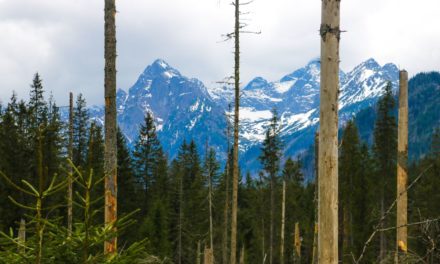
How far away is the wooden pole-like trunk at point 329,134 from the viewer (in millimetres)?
5324

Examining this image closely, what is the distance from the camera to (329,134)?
17.7ft

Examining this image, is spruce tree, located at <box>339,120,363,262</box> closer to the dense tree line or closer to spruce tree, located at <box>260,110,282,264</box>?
the dense tree line

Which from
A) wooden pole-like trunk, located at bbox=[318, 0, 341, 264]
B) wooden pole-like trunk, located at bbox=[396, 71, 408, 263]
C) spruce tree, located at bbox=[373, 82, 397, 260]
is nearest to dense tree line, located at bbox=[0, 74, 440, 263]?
spruce tree, located at bbox=[373, 82, 397, 260]

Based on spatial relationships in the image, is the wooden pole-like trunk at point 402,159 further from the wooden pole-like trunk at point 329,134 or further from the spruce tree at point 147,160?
the spruce tree at point 147,160

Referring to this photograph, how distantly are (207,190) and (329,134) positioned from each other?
128 feet

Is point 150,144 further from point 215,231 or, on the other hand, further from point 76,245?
point 76,245

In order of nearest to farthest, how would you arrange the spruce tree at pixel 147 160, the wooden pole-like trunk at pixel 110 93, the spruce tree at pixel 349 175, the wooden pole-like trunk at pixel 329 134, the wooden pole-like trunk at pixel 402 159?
1. the wooden pole-like trunk at pixel 329 134
2. the wooden pole-like trunk at pixel 110 93
3. the wooden pole-like trunk at pixel 402 159
4. the spruce tree at pixel 349 175
5. the spruce tree at pixel 147 160

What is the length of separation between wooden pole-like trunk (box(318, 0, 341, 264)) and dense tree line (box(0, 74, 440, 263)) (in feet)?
84.7

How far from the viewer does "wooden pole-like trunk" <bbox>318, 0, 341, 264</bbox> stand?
532cm

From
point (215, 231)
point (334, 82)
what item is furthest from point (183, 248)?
point (334, 82)

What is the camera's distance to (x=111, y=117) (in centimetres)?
984

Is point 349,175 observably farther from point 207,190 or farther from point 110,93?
point 110,93

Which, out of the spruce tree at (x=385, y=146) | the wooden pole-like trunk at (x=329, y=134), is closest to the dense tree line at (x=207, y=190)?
the spruce tree at (x=385, y=146)

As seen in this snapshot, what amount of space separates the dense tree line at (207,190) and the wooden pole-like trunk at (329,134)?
25.8m
